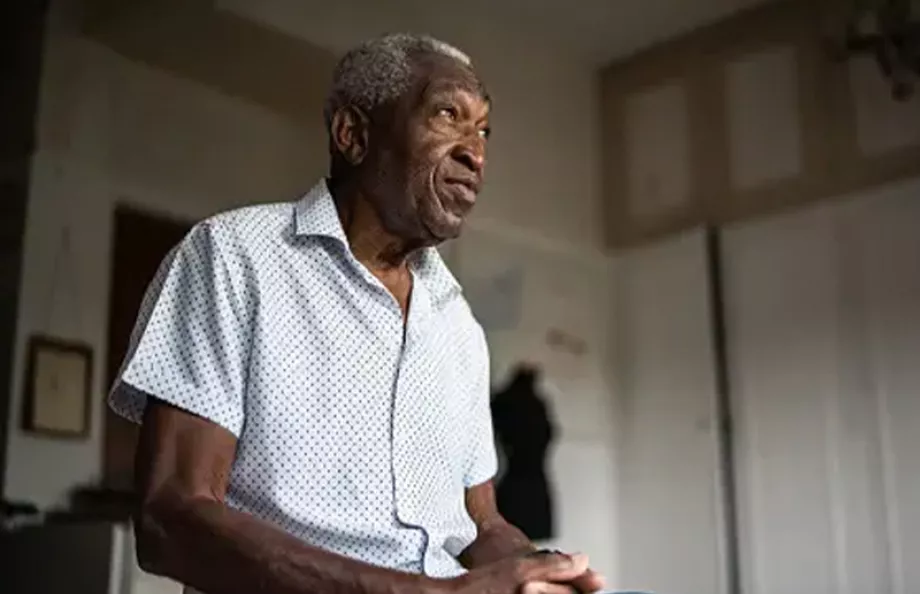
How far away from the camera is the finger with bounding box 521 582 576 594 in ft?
2.75

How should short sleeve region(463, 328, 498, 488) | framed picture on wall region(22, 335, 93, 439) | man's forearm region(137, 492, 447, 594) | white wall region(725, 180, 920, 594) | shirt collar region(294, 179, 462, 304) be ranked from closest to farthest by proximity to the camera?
man's forearm region(137, 492, 447, 594)
shirt collar region(294, 179, 462, 304)
short sleeve region(463, 328, 498, 488)
framed picture on wall region(22, 335, 93, 439)
white wall region(725, 180, 920, 594)

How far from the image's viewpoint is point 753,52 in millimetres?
3787

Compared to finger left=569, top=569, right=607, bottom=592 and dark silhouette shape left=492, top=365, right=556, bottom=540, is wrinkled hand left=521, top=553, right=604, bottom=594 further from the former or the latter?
dark silhouette shape left=492, top=365, right=556, bottom=540

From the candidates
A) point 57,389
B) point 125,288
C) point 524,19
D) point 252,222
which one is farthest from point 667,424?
point 252,222

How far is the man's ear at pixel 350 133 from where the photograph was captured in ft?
3.70

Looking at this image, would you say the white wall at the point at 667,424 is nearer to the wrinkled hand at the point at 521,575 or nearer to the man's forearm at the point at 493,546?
the man's forearm at the point at 493,546

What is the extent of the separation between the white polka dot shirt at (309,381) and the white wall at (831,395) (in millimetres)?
2429

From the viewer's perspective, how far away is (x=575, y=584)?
0.88 meters

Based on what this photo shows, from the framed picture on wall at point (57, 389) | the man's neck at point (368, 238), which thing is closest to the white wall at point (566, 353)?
the framed picture on wall at point (57, 389)

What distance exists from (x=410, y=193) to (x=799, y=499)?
8.59 feet

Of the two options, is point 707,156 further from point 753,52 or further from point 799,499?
point 799,499

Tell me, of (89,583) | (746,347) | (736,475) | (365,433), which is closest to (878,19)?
(746,347)

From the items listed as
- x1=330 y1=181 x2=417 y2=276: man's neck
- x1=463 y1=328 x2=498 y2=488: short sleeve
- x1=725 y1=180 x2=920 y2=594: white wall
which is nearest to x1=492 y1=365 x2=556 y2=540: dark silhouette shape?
x1=725 y1=180 x2=920 y2=594: white wall

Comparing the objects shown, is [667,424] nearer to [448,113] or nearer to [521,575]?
[448,113]
